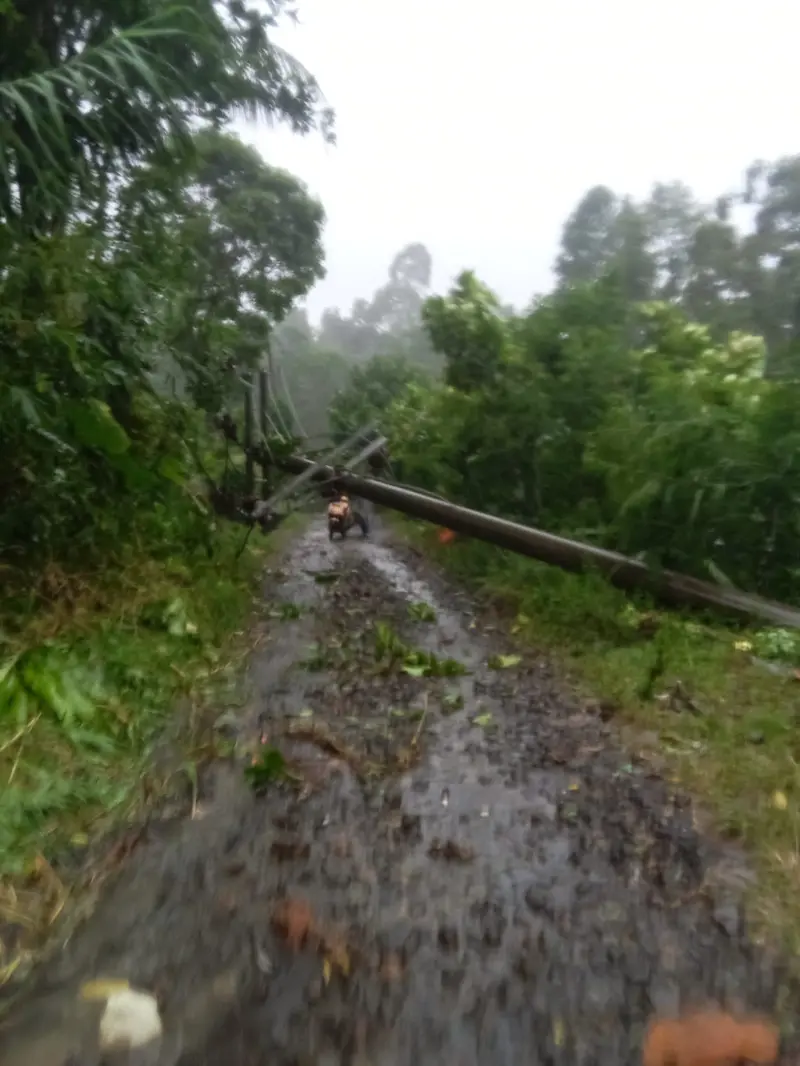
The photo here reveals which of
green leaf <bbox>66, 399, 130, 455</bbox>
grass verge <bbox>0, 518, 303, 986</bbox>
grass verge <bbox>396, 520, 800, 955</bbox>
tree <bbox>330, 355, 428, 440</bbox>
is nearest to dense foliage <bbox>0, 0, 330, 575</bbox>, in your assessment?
green leaf <bbox>66, 399, 130, 455</bbox>

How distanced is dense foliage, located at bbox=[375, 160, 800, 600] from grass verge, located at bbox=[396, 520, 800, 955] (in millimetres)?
622

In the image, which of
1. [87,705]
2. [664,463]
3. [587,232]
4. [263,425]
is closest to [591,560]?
[664,463]

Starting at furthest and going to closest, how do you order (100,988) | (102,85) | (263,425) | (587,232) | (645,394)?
1. (587,232)
2. (263,425)
3. (645,394)
4. (102,85)
5. (100,988)

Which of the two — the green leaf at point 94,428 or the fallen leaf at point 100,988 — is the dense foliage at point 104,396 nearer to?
the green leaf at point 94,428

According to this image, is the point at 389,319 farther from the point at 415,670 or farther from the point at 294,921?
the point at 294,921

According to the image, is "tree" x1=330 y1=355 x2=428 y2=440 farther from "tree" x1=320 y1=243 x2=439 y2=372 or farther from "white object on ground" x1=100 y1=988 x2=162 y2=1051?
"white object on ground" x1=100 y1=988 x2=162 y2=1051

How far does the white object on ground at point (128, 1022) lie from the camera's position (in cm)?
181

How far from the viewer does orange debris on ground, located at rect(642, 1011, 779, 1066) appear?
178 cm

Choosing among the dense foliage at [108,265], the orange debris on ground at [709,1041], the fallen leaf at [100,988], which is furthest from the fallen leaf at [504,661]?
the fallen leaf at [100,988]

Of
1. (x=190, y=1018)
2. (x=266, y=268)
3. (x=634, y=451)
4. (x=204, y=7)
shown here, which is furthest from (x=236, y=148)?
(x=190, y=1018)

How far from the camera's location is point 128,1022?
6.04ft

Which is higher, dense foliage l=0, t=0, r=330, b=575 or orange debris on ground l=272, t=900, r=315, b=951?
dense foliage l=0, t=0, r=330, b=575

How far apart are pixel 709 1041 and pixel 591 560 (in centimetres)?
405

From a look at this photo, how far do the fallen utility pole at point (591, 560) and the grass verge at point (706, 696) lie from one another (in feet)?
0.39
